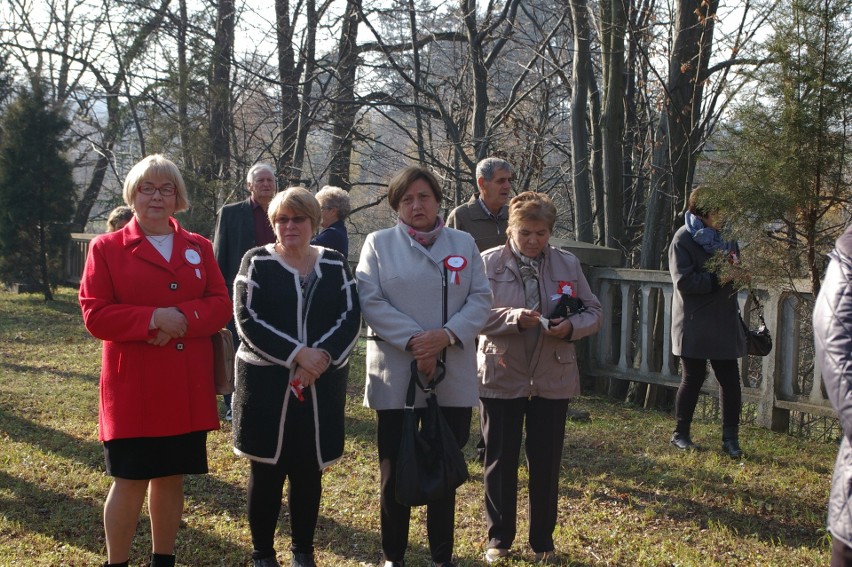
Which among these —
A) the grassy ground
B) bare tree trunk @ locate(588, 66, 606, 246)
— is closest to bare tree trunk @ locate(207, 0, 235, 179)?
bare tree trunk @ locate(588, 66, 606, 246)

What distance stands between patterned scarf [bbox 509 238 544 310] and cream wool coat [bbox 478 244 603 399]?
0.02 meters

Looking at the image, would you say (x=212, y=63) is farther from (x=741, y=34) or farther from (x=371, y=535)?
(x=371, y=535)

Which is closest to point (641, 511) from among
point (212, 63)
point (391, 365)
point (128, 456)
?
point (391, 365)

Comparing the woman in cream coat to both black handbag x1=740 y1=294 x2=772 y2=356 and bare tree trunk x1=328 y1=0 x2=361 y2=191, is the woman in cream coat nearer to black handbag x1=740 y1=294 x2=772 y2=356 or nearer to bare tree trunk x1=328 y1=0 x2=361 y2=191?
black handbag x1=740 y1=294 x2=772 y2=356

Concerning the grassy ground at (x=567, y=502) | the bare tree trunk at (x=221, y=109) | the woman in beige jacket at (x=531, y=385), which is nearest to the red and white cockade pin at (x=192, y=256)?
the woman in beige jacket at (x=531, y=385)

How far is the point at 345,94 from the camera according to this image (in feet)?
44.2

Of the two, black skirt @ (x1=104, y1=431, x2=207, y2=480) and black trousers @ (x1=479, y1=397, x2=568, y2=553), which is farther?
black trousers @ (x1=479, y1=397, x2=568, y2=553)

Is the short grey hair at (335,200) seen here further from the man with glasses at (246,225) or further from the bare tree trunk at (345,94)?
the bare tree trunk at (345,94)

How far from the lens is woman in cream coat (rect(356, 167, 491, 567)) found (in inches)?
159

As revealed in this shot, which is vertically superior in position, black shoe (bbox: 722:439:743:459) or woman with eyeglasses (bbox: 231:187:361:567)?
woman with eyeglasses (bbox: 231:187:361:567)

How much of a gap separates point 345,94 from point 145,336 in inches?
400

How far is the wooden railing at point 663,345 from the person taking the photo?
7469 millimetres

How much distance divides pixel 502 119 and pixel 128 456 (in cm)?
A: 833

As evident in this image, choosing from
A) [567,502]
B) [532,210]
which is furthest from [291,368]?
[567,502]
